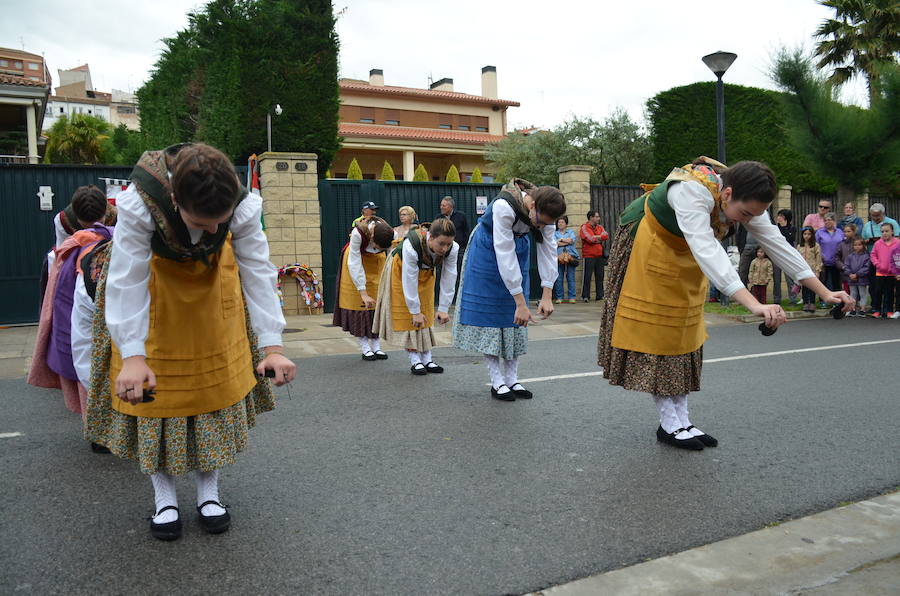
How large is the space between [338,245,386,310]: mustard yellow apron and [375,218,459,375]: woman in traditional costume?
2.00 feet

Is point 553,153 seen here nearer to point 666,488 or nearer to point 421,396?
point 421,396

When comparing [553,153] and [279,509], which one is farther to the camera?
[553,153]

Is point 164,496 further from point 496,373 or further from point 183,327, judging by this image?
point 496,373

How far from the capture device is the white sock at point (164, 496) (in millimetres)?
3324

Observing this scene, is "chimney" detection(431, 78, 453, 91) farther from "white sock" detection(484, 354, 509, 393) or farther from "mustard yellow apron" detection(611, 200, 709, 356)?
"mustard yellow apron" detection(611, 200, 709, 356)

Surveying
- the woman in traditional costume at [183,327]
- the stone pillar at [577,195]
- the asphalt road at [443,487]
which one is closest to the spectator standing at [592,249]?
the stone pillar at [577,195]

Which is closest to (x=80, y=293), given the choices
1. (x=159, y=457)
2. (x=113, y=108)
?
(x=159, y=457)

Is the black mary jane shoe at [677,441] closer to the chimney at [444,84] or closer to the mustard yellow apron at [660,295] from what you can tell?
the mustard yellow apron at [660,295]

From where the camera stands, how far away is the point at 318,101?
20922mm

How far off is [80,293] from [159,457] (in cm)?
167

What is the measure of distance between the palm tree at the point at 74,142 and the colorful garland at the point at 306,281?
33.4 meters

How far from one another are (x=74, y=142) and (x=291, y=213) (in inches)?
1334

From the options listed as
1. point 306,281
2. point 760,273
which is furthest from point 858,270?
point 306,281

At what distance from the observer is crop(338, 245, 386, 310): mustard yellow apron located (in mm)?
8570
